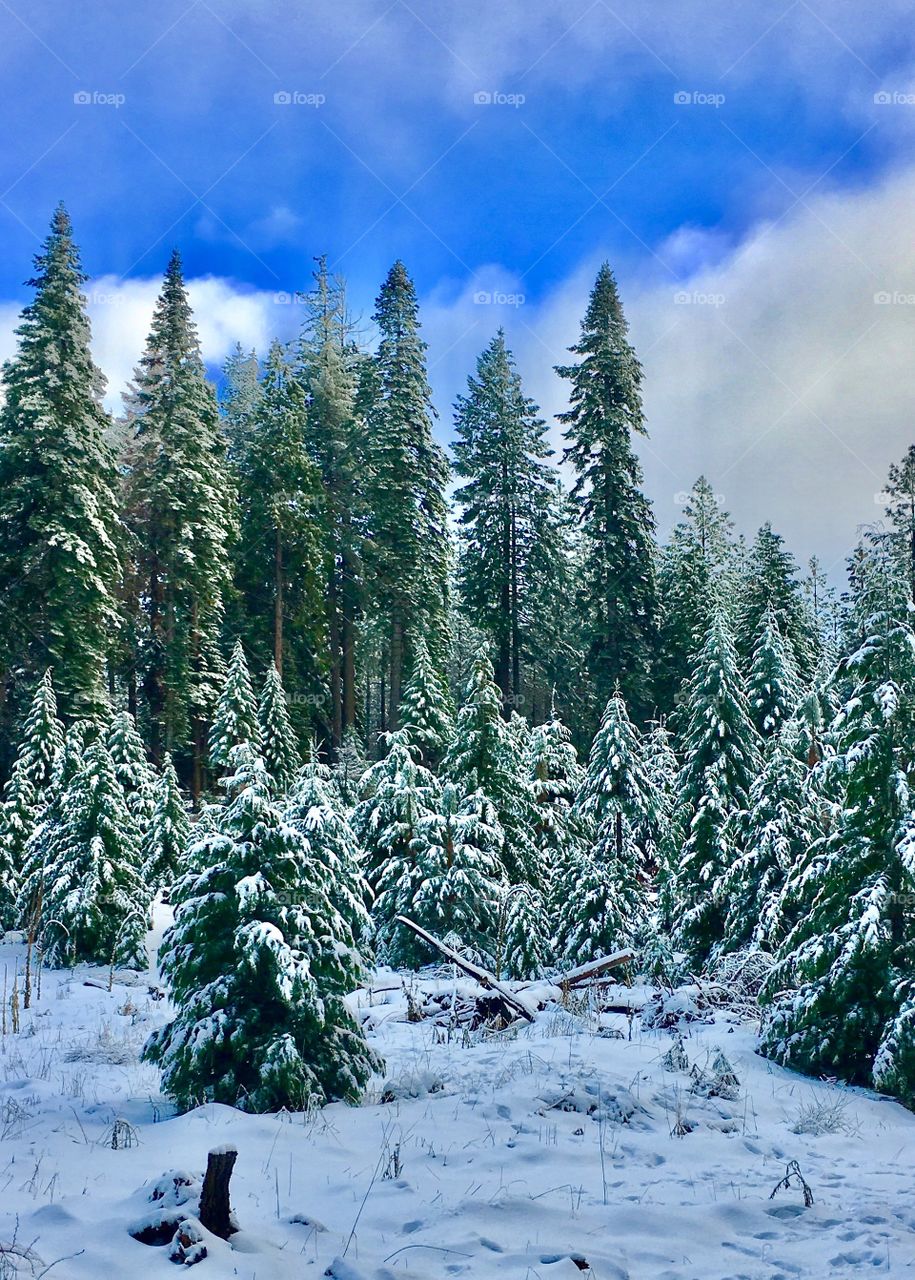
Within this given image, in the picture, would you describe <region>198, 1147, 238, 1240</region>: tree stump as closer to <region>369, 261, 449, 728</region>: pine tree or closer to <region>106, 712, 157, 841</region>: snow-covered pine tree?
<region>106, 712, 157, 841</region>: snow-covered pine tree

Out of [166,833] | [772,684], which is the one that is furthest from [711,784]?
[166,833]

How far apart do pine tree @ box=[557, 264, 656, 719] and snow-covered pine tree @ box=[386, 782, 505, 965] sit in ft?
54.1

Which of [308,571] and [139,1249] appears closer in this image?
[139,1249]

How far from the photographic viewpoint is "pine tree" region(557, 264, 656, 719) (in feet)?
107

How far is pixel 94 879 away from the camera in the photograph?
16.8 meters

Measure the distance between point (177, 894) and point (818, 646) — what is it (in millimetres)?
41136

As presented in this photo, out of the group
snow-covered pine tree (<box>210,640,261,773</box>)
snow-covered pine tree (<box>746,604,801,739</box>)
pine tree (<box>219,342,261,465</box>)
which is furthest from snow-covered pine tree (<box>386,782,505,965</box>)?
pine tree (<box>219,342,261,465</box>)

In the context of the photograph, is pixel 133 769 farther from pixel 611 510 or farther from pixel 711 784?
pixel 611 510

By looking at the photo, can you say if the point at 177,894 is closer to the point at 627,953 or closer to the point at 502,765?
the point at 627,953

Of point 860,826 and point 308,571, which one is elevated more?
point 308,571

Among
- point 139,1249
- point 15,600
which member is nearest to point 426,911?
point 139,1249

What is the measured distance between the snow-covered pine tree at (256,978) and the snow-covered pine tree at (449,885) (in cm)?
828

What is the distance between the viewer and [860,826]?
855cm

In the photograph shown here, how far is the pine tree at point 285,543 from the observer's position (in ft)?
110
